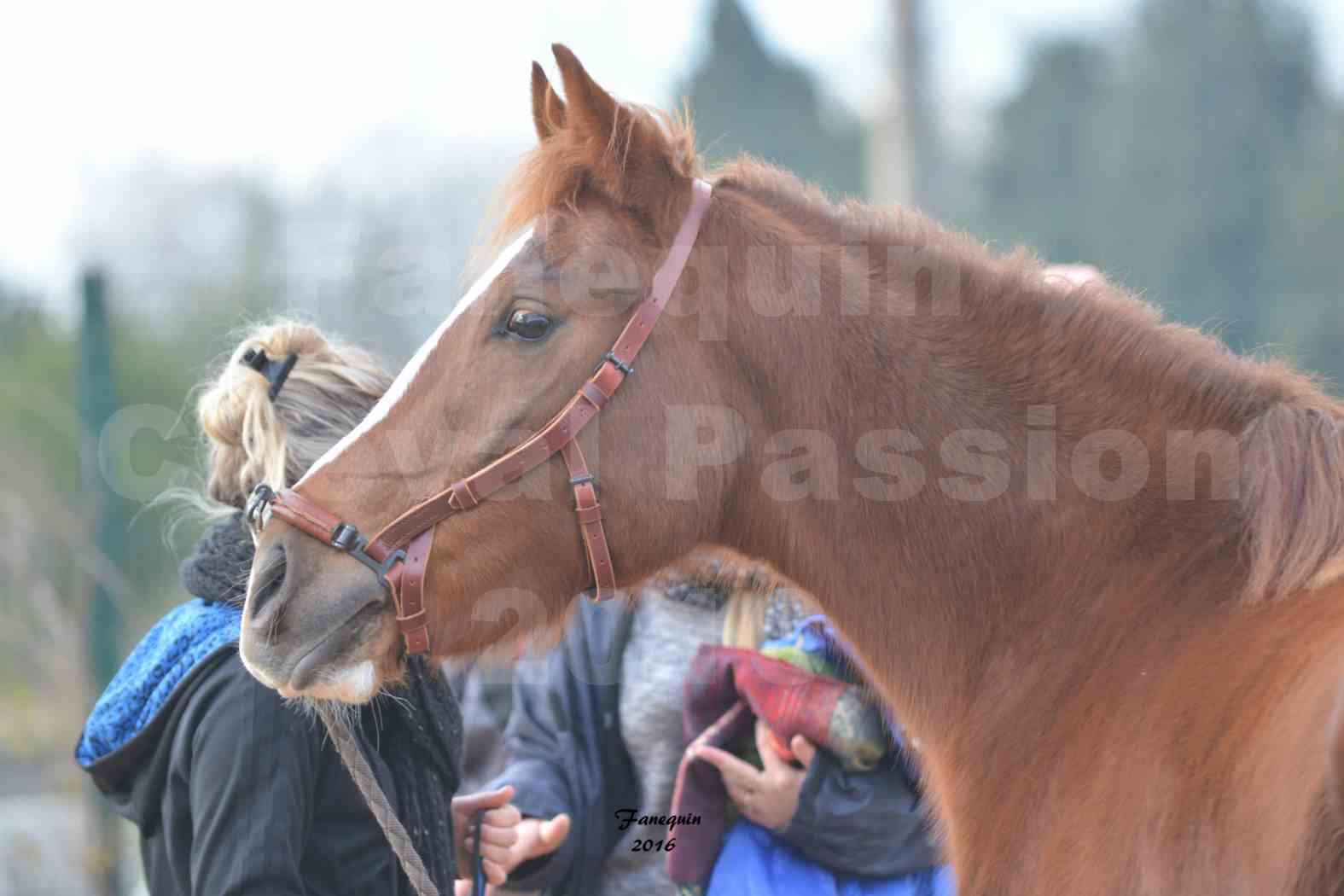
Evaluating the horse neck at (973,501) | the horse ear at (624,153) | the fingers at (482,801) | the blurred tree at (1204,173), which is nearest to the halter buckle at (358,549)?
the horse neck at (973,501)

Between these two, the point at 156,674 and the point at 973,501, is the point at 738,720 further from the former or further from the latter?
the point at 156,674

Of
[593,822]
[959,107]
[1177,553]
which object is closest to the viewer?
[1177,553]

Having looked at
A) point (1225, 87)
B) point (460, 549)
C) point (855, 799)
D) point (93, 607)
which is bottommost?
point (93, 607)

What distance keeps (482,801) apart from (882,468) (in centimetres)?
132

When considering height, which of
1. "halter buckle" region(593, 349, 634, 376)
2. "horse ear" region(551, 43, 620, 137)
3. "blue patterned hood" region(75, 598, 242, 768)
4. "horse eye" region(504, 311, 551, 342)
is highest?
"horse ear" region(551, 43, 620, 137)

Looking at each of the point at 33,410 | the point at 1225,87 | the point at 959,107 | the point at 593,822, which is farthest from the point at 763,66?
the point at 593,822

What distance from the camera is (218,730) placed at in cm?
215

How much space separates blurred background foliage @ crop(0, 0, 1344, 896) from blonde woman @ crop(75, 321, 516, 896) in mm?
450

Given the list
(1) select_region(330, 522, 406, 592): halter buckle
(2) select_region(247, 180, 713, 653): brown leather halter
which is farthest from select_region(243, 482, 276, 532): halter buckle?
(1) select_region(330, 522, 406, 592): halter buckle

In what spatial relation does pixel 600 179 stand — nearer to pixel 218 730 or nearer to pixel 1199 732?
pixel 218 730

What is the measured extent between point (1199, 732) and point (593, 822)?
1710mm

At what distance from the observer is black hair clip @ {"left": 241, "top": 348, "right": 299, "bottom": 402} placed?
2436mm

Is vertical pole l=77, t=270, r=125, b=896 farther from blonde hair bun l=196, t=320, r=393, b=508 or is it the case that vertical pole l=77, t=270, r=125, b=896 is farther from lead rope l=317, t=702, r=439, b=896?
lead rope l=317, t=702, r=439, b=896

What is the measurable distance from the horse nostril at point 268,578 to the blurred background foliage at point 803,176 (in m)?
0.79
